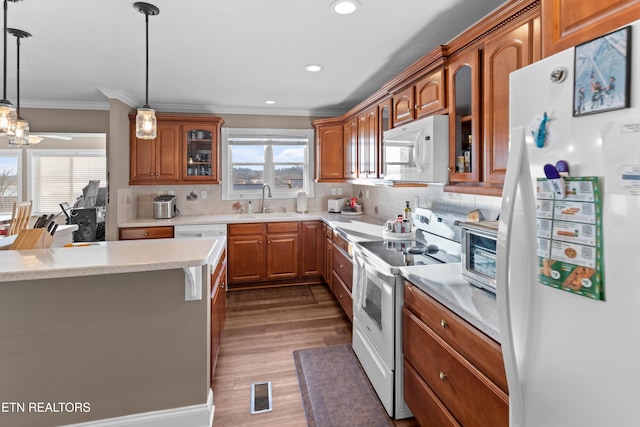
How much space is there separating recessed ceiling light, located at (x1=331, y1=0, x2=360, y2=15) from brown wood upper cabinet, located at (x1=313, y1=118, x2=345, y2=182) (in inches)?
99.2

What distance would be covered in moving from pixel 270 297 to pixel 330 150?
6.74 ft

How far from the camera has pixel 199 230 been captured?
407cm

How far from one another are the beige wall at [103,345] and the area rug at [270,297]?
177cm

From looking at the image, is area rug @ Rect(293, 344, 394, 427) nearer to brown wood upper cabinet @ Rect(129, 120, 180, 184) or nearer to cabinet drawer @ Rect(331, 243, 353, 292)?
cabinet drawer @ Rect(331, 243, 353, 292)

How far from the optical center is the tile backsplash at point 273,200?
365cm

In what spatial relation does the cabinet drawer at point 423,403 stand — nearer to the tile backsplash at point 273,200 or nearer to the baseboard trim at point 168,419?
the baseboard trim at point 168,419

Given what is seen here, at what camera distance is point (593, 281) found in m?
0.78

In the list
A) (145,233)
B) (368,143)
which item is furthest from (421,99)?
(145,233)

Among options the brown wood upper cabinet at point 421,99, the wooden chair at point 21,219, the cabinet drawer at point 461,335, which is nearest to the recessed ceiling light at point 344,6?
the brown wood upper cabinet at point 421,99

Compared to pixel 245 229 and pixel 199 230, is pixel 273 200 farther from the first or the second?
pixel 199 230

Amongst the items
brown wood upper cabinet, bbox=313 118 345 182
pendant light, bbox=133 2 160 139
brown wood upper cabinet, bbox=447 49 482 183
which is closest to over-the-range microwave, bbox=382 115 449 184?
brown wood upper cabinet, bbox=447 49 482 183

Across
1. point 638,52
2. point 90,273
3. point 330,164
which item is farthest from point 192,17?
point 330,164

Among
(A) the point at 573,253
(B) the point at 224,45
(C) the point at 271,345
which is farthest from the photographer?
(C) the point at 271,345

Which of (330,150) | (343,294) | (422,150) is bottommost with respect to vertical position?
(343,294)
